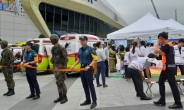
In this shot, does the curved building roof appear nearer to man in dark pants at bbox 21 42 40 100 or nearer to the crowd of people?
the crowd of people

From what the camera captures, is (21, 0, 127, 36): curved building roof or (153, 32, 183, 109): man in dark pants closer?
(153, 32, 183, 109): man in dark pants

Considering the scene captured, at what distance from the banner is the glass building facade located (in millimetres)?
5343

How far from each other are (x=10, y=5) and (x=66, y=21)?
12301mm

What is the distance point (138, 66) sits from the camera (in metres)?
6.39

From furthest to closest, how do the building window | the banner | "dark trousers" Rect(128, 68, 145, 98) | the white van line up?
the building window, the banner, the white van, "dark trousers" Rect(128, 68, 145, 98)

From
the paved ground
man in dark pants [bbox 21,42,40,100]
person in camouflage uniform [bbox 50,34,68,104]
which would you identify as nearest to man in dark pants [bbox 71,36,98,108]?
the paved ground

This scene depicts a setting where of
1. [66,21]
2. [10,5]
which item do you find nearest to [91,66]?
[10,5]

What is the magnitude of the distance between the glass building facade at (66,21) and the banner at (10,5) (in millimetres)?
5343

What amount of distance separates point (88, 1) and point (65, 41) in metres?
33.8

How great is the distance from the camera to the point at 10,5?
87.0ft

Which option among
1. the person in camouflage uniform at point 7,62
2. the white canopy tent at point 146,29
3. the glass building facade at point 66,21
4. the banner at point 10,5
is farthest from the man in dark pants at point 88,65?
the glass building facade at point 66,21

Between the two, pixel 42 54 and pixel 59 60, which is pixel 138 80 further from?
pixel 42 54

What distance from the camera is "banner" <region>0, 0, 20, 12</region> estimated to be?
83.9ft

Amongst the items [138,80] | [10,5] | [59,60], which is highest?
[10,5]
